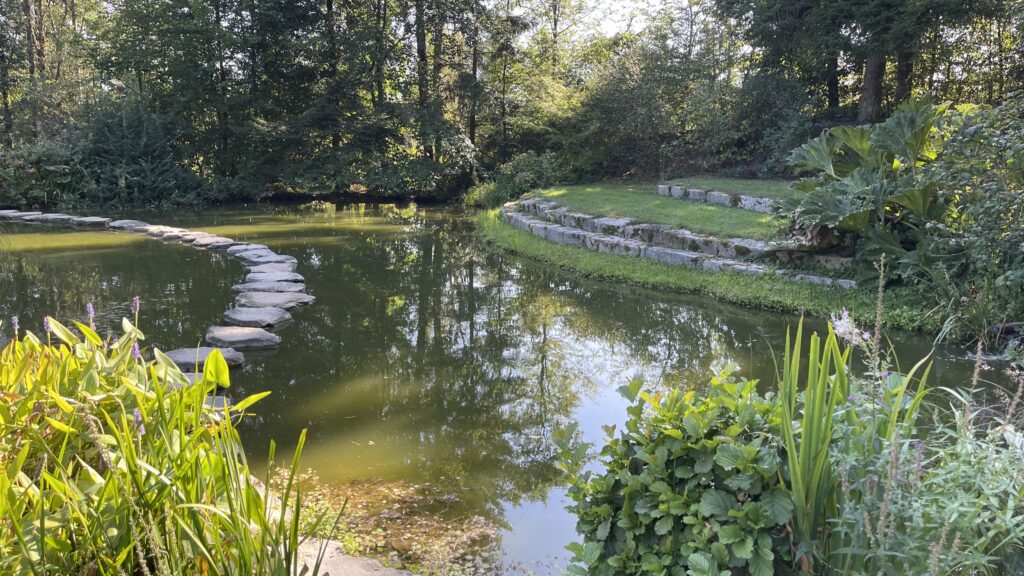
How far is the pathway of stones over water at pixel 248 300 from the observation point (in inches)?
170

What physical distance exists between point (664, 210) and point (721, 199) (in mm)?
1276

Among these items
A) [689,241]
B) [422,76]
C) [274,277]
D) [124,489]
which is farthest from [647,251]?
[422,76]

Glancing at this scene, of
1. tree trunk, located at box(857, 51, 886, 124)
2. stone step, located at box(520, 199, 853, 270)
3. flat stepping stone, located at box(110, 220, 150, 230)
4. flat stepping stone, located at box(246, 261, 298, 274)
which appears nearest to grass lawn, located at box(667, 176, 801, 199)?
stone step, located at box(520, 199, 853, 270)

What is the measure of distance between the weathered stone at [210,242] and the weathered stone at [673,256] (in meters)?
5.38

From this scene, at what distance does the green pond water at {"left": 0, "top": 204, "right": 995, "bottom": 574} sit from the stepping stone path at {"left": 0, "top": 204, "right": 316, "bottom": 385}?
0.55ft

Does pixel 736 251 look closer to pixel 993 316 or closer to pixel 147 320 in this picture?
pixel 993 316

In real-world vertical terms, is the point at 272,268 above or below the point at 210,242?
below

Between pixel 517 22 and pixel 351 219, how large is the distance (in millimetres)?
6637

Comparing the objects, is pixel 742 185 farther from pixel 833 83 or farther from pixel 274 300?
pixel 274 300

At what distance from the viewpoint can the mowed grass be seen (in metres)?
7.63

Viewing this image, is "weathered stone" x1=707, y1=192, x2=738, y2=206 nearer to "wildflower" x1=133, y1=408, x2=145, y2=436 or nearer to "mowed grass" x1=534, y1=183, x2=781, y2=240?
"mowed grass" x1=534, y1=183, x2=781, y2=240

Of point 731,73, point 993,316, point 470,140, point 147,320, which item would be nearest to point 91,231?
point 147,320

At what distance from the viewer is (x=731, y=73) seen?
14758 mm

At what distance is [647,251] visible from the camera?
7.72 m
